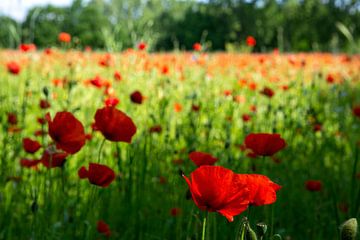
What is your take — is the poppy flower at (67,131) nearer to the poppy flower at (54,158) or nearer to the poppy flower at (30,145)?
the poppy flower at (54,158)

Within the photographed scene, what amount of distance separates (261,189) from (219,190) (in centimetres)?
12

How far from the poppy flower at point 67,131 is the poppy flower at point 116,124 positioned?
7 centimetres

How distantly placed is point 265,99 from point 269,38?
38.4 m

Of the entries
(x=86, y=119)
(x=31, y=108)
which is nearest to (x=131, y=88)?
(x=31, y=108)

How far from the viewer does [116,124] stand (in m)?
1.28

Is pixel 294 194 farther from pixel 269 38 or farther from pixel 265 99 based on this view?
pixel 269 38

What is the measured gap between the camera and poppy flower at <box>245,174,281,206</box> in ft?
2.91

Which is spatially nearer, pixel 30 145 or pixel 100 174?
pixel 100 174

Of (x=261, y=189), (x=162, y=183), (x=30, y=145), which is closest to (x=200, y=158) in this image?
(x=261, y=189)

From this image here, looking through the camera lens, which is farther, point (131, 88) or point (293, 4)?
point (293, 4)

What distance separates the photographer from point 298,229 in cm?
196

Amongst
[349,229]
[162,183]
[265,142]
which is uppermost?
[265,142]

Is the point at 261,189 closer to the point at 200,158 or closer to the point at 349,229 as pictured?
the point at 349,229

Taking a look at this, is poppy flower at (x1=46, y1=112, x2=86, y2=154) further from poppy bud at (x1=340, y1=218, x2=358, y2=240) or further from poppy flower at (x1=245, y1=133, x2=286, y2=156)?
poppy bud at (x1=340, y1=218, x2=358, y2=240)
